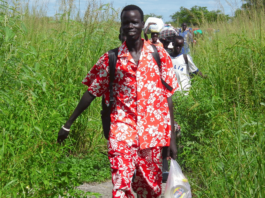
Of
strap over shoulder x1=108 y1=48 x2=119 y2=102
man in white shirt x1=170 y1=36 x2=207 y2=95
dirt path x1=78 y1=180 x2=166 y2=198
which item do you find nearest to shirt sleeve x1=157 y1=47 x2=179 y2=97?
strap over shoulder x1=108 y1=48 x2=119 y2=102

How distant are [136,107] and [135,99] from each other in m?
0.06

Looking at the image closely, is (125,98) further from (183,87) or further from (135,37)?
(183,87)

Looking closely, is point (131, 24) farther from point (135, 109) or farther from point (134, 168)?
point (134, 168)

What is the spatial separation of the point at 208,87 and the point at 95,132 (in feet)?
5.85

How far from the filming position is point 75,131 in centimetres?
569

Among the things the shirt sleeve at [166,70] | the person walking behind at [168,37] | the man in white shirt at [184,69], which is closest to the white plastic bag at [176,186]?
the shirt sleeve at [166,70]

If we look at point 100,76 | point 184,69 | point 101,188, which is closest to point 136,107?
point 100,76

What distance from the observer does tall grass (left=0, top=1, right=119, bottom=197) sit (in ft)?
11.2

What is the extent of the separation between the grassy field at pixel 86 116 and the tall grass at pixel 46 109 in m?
0.01

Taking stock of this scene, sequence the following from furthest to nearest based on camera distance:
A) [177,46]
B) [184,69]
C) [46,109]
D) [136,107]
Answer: [177,46] < [184,69] < [46,109] < [136,107]

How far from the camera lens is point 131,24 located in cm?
337

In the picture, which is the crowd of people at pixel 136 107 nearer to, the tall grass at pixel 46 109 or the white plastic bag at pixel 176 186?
the white plastic bag at pixel 176 186

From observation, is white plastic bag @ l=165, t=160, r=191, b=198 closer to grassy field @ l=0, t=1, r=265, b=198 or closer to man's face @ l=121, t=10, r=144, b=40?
grassy field @ l=0, t=1, r=265, b=198

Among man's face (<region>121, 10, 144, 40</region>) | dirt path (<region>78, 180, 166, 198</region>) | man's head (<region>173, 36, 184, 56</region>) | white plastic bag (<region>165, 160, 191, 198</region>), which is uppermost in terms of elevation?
man's face (<region>121, 10, 144, 40</region>)
